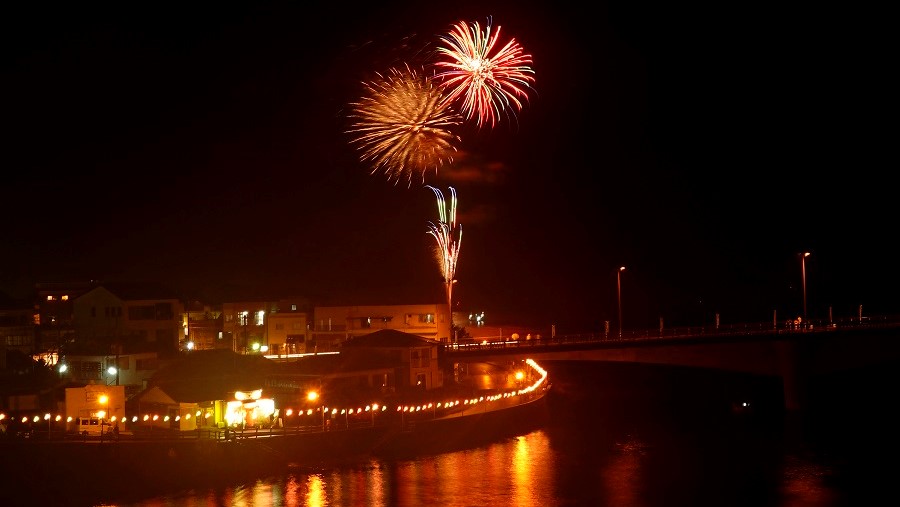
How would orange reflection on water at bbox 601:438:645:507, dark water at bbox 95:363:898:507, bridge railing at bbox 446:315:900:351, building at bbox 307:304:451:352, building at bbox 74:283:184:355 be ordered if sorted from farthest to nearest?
building at bbox 307:304:451:352, building at bbox 74:283:184:355, bridge railing at bbox 446:315:900:351, dark water at bbox 95:363:898:507, orange reflection on water at bbox 601:438:645:507

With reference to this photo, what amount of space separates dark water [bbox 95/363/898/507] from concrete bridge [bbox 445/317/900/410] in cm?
140

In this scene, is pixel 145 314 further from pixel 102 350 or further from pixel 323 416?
pixel 323 416

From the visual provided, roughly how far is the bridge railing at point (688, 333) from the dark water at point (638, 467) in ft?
7.21

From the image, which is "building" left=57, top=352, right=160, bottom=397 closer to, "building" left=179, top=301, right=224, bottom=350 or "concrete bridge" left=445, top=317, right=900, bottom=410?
"concrete bridge" left=445, top=317, right=900, bottom=410

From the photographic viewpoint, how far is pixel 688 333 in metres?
31.0

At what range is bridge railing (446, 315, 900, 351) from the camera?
29219 millimetres

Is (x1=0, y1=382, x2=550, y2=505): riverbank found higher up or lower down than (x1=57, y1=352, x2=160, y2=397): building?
lower down

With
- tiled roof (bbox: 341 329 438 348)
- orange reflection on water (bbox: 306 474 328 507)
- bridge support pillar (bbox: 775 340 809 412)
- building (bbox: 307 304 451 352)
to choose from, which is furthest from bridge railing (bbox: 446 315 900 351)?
orange reflection on water (bbox: 306 474 328 507)

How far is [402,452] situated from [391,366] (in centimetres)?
541

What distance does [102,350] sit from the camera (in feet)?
87.4

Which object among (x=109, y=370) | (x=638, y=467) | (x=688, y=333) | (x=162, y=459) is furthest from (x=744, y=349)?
(x=109, y=370)

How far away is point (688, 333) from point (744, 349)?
1953 mm

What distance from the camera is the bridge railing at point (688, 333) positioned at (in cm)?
2922

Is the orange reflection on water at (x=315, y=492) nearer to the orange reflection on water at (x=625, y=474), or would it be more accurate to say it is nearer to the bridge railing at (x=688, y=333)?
the orange reflection on water at (x=625, y=474)
